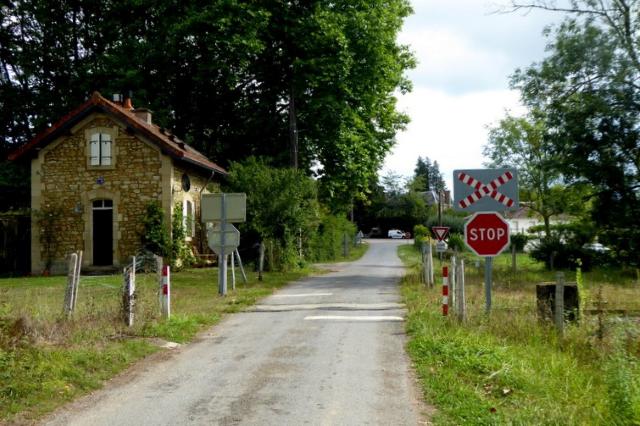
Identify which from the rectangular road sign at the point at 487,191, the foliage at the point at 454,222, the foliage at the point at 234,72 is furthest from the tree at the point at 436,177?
the rectangular road sign at the point at 487,191

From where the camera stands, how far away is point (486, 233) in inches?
451

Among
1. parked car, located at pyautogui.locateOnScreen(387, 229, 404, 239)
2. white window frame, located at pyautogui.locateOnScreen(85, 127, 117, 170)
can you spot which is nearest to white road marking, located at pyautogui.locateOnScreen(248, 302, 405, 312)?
white window frame, located at pyautogui.locateOnScreen(85, 127, 117, 170)

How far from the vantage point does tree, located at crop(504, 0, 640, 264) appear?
77.2 ft

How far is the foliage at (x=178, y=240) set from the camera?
86.8 feet

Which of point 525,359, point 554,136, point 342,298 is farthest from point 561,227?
point 525,359

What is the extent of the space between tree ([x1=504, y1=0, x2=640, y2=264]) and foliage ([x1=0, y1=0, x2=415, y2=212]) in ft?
27.3

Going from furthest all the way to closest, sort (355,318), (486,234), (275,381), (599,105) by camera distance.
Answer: (599,105)
(355,318)
(486,234)
(275,381)

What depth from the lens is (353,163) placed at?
32.4m

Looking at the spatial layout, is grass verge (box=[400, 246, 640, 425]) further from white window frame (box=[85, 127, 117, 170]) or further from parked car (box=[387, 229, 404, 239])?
parked car (box=[387, 229, 404, 239])

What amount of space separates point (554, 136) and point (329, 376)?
1945cm

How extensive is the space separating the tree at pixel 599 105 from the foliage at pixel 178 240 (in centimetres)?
1402

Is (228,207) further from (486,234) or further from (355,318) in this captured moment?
(486,234)

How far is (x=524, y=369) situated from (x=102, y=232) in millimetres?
22237

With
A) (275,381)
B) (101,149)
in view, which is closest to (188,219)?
(101,149)
